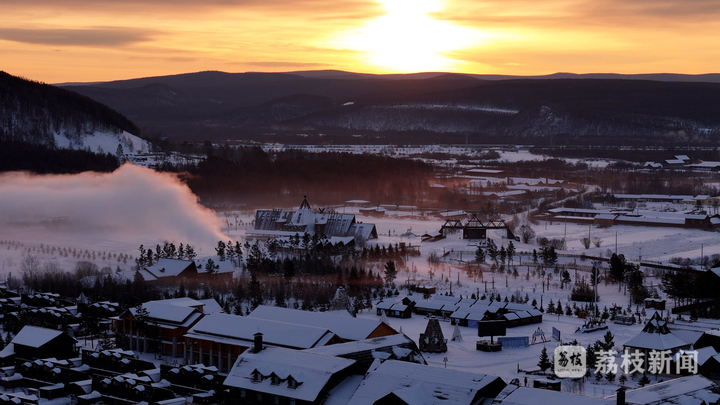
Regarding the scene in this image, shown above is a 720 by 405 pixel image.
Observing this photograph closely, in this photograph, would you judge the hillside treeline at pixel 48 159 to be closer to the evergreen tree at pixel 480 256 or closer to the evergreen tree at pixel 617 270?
the evergreen tree at pixel 480 256

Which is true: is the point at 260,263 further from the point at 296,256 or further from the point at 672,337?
the point at 672,337

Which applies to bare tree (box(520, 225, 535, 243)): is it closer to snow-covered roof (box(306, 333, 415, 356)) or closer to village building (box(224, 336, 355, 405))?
snow-covered roof (box(306, 333, 415, 356))

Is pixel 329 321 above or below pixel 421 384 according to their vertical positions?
below

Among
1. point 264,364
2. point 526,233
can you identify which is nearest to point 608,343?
point 264,364

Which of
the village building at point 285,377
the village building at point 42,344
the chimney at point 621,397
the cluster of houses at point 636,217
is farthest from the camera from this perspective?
the cluster of houses at point 636,217

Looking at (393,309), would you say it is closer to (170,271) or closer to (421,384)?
(170,271)

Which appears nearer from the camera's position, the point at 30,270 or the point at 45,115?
the point at 30,270

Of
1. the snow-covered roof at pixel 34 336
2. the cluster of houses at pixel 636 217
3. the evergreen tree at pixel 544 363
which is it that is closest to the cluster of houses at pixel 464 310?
the evergreen tree at pixel 544 363

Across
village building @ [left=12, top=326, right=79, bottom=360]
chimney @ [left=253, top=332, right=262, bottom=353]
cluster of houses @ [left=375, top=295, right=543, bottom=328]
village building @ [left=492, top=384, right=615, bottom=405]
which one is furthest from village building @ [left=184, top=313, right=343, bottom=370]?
village building @ [left=492, top=384, right=615, bottom=405]
